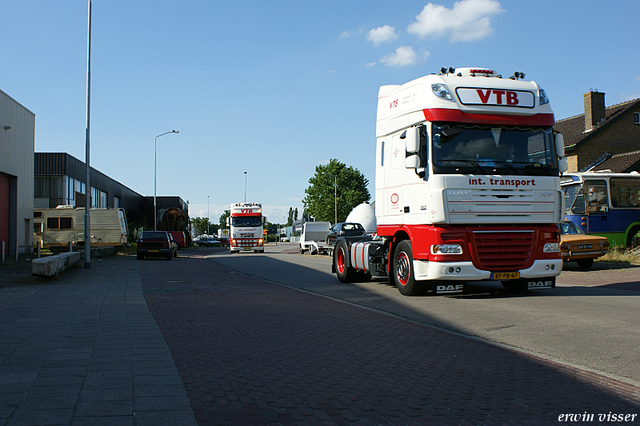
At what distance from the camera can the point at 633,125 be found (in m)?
35.5

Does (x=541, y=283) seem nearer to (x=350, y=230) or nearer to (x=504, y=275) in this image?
(x=504, y=275)

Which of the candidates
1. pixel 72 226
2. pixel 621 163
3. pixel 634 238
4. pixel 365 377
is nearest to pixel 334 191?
pixel 72 226

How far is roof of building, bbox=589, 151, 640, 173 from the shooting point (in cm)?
2941

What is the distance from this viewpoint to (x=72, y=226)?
34219 mm

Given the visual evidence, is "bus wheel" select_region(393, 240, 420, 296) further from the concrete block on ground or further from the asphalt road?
the concrete block on ground

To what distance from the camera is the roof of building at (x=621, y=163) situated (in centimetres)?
2941

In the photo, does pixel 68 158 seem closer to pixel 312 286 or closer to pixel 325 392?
pixel 312 286

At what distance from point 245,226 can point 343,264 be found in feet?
81.4

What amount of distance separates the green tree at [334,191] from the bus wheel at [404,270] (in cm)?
6930

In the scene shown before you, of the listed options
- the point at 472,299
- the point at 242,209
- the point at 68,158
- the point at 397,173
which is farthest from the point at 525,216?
the point at 68,158

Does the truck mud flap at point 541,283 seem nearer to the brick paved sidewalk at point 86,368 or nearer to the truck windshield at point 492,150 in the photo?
the truck windshield at point 492,150

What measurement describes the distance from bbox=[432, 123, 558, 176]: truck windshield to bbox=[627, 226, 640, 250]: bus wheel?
1094 centimetres

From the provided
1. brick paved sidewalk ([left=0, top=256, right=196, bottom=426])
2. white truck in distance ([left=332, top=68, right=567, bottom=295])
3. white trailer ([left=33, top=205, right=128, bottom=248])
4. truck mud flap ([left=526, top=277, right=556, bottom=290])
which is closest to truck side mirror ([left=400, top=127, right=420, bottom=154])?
white truck in distance ([left=332, top=68, right=567, bottom=295])

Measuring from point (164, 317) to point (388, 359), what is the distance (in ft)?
13.5
